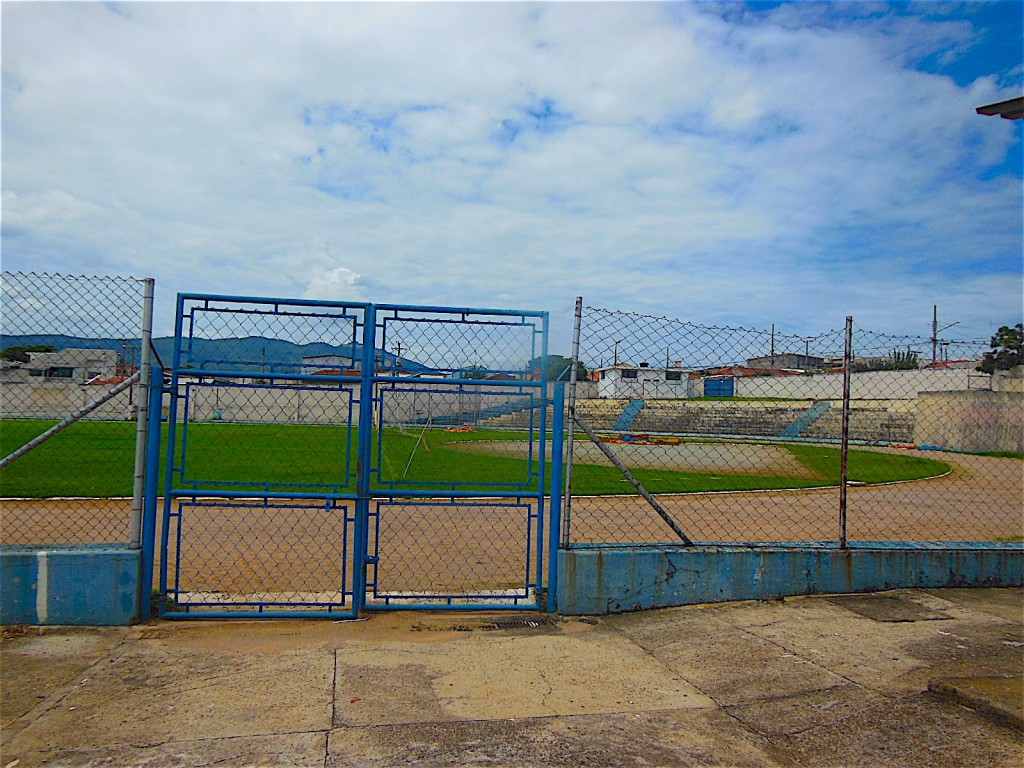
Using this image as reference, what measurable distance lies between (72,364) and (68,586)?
165 centimetres

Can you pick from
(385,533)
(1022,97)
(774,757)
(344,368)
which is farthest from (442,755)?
(385,533)

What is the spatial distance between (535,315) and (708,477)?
14840mm

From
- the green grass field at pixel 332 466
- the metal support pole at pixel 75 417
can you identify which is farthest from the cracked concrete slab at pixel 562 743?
the metal support pole at pixel 75 417

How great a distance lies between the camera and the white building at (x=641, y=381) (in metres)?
6.14

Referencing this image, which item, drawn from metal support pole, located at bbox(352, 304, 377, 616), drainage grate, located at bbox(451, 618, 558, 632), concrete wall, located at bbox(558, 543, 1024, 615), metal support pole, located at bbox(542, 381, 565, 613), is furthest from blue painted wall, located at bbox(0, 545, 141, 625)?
concrete wall, located at bbox(558, 543, 1024, 615)

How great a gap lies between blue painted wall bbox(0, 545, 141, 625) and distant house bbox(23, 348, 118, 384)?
1.31 metres

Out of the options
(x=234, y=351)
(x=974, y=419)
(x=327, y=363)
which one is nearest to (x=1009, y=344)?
(x=327, y=363)

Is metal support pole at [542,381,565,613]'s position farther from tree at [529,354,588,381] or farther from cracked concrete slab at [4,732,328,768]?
cracked concrete slab at [4,732,328,768]

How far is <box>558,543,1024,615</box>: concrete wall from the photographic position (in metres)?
5.75

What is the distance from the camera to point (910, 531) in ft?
37.6

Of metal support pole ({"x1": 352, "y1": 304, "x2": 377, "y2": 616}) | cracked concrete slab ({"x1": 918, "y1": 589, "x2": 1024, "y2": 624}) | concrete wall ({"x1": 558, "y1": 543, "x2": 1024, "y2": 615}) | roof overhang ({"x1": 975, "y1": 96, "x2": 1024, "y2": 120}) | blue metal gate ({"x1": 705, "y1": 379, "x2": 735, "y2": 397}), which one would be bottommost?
cracked concrete slab ({"x1": 918, "y1": 589, "x2": 1024, "y2": 624})

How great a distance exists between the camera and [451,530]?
10695 mm

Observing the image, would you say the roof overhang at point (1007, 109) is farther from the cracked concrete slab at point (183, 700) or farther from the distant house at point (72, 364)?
the distant house at point (72, 364)

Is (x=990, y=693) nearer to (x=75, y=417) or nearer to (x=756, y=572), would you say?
(x=756, y=572)
